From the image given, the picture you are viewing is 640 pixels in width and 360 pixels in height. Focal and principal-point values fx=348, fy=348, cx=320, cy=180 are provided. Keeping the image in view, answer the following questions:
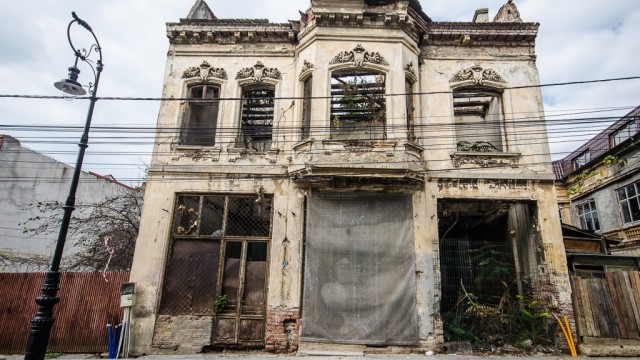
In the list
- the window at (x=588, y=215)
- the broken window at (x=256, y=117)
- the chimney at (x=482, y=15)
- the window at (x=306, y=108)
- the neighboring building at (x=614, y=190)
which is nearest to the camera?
the window at (x=306, y=108)

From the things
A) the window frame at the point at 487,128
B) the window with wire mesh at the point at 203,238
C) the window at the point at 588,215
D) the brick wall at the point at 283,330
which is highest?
the window frame at the point at 487,128

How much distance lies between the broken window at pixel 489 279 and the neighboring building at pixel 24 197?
16910 millimetres

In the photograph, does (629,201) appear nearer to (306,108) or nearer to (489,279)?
(489,279)

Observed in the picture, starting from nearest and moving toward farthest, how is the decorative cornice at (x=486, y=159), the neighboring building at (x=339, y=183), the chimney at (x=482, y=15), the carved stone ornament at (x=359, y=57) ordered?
1. the neighboring building at (x=339, y=183)
2. the decorative cornice at (x=486, y=159)
3. the carved stone ornament at (x=359, y=57)
4. the chimney at (x=482, y=15)

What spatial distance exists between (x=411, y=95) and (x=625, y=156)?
1220 cm

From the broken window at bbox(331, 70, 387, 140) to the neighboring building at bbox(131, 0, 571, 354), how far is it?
0.15 ft

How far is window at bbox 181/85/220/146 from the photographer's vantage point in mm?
10438

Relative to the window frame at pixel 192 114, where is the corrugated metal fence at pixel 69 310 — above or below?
below

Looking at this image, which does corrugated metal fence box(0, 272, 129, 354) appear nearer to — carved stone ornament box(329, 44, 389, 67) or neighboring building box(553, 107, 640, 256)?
carved stone ornament box(329, 44, 389, 67)

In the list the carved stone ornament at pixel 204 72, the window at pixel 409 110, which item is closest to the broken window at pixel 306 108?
the carved stone ornament at pixel 204 72

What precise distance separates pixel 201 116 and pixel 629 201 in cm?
1840

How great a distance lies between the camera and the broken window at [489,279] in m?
8.91

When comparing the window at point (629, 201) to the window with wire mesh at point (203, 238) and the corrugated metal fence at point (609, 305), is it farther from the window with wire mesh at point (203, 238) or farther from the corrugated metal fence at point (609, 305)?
the window with wire mesh at point (203, 238)

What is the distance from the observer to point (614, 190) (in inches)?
650
